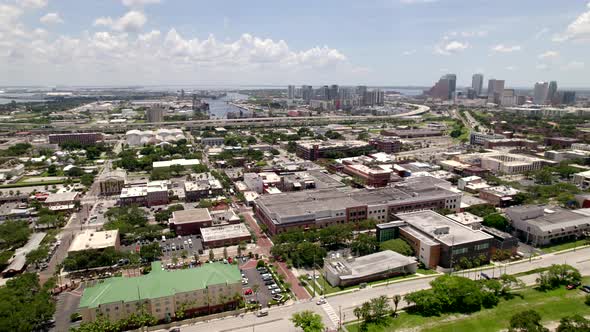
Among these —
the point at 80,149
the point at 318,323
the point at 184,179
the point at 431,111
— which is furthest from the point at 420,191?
the point at 431,111

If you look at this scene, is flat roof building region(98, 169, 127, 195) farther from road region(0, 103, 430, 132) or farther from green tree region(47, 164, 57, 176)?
road region(0, 103, 430, 132)

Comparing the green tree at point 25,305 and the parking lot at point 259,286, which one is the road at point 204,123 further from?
the parking lot at point 259,286

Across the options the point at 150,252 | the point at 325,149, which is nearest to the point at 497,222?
the point at 150,252

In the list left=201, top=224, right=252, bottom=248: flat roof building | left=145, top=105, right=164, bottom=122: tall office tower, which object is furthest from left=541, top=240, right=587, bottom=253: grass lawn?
left=145, top=105, right=164, bottom=122: tall office tower

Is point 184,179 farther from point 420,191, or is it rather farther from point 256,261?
point 420,191

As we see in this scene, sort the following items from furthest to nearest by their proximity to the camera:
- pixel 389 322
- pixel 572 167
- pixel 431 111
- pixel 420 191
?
pixel 431 111
pixel 572 167
pixel 420 191
pixel 389 322

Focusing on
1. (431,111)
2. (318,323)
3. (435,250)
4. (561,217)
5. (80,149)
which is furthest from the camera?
(431,111)

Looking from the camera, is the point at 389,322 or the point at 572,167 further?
the point at 572,167
